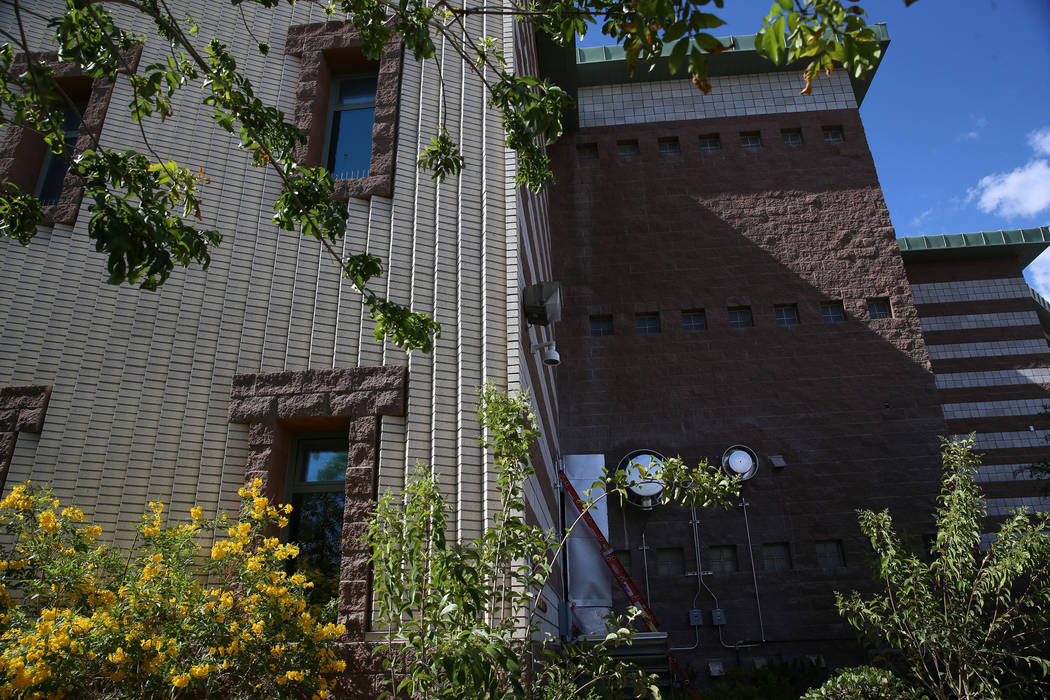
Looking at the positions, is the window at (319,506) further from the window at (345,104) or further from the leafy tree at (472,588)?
the window at (345,104)

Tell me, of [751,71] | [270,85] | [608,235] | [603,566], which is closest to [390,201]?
[270,85]

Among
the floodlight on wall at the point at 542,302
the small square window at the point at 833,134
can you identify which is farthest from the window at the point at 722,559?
the small square window at the point at 833,134

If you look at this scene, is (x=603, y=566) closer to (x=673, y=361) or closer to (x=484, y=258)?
(x=673, y=361)

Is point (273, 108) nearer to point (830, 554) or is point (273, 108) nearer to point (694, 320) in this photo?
point (694, 320)

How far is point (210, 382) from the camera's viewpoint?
22.7 ft

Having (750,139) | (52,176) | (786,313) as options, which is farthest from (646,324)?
(52,176)

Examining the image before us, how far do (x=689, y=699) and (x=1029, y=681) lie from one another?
4177 mm

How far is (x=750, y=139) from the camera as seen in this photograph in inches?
693

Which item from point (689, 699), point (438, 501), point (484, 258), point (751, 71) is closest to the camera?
point (438, 501)

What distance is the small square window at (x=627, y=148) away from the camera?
1759 cm

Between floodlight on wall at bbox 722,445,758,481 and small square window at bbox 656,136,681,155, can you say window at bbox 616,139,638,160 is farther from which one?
floodlight on wall at bbox 722,445,758,481

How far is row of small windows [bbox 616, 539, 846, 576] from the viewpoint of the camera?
13672 millimetres

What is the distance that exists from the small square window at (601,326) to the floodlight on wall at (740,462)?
3697 mm

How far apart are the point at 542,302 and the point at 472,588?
13.6 ft
